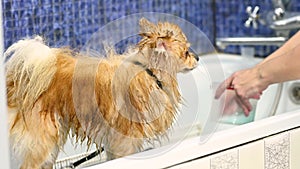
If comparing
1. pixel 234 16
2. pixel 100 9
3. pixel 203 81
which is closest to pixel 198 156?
pixel 203 81

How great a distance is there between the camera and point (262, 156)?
147cm

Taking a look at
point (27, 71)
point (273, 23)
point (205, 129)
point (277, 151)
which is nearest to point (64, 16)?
point (27, 71)

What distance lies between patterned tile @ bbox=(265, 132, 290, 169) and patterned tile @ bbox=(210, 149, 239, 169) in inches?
4.5

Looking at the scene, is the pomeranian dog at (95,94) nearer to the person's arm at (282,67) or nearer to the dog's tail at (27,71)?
the dog's tail at (27,71)

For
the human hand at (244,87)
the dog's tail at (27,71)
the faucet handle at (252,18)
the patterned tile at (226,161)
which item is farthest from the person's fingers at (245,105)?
the dog's tail at (27,71)

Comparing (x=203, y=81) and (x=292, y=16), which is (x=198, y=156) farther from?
(x=292, y=16)

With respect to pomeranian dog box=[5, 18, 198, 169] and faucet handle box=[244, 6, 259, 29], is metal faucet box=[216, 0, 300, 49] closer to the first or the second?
faucet handle box=[244, 6, 259, 29]

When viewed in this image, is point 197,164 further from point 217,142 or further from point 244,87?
point 244,87

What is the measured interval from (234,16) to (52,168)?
74 centimetres

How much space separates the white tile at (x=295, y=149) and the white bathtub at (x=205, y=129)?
2 centimetres

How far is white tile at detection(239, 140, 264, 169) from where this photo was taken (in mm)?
1416

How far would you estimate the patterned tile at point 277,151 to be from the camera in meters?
1.48

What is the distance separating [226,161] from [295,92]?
1.05 feet

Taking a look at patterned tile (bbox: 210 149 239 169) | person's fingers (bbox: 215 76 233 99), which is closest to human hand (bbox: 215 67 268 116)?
person's fingers (bbox: 215 76 233 99)
